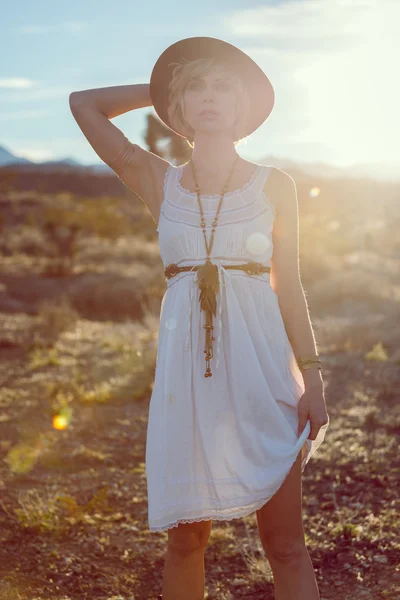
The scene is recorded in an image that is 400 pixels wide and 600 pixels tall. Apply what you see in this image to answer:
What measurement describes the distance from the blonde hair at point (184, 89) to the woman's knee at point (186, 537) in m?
1.33

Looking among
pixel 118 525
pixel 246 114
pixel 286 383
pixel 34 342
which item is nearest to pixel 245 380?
pixel 286 383

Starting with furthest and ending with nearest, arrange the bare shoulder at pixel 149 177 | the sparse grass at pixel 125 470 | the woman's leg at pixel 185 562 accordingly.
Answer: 1. the sparse grass at pixel 125 470
2. the bare shoulder at pixel 149 177
3. the woman's leg at pixel 185 562

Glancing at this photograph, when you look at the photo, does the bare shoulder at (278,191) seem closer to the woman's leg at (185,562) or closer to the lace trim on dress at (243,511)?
the lace trim on dress at (243,511)

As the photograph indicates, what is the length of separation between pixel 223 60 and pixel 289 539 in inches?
62.6

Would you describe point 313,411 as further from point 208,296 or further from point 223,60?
point 223,60

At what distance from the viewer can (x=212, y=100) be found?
2.48m

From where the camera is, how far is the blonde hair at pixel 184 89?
2508 millimetres

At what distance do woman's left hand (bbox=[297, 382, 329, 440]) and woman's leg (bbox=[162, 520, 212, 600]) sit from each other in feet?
1.51

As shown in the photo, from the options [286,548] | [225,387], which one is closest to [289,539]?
[286,548]

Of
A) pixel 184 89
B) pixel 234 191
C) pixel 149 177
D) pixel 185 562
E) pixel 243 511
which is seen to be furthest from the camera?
pixel 149 177

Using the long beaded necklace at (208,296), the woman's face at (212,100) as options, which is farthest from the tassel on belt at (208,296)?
the woman's face at (212,100)

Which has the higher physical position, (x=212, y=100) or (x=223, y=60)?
(x=223, y=60)

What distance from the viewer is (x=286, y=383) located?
2.37m

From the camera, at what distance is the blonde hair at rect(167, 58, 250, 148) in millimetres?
2508
